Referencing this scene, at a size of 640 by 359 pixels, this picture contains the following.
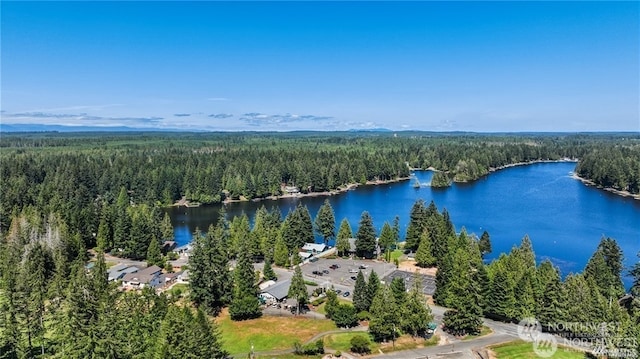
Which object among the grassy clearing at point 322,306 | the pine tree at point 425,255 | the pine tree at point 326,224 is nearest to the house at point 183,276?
the grassy clearing at point 322,306

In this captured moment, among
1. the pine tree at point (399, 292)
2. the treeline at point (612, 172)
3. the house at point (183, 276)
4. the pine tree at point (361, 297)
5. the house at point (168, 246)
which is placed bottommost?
the house at point (168, 246)

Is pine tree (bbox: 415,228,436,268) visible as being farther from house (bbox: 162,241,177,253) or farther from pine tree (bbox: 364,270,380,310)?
house (bbox: 162,241,177,253)

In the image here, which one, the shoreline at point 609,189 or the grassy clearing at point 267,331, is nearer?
the grassy clearing at point 267,331

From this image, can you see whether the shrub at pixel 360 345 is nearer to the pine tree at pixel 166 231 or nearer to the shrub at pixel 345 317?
the shrub at pixel 345 317

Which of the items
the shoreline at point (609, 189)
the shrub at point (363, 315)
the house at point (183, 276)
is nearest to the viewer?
the shrub at point (363, 315)

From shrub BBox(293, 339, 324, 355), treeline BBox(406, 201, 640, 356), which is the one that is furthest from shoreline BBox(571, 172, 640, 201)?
shrub BBox(293, 339, 324, 355)

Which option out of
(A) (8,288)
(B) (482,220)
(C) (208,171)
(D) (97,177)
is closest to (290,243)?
(A) (8,288)

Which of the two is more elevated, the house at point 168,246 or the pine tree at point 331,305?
the pine tree at point 331,305
